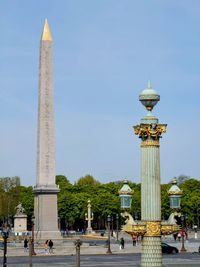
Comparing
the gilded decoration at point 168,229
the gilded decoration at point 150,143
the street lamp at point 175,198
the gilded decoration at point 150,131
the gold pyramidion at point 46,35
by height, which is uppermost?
the gold pyramidion at point 46,35

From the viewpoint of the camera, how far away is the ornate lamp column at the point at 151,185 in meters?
13.4

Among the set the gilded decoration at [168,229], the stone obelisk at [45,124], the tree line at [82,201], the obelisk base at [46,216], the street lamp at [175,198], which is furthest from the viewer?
the tree line at [82,201]

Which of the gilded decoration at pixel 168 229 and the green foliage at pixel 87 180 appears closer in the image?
the gilded decoration at pixel 168 229

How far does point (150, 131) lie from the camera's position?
45.3 feet

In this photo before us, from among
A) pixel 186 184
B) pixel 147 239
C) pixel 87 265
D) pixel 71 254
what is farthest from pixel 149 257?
pixel 186 184

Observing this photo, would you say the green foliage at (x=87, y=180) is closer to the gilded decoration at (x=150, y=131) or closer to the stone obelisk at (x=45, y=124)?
the stone obelisk at (x=45, y=124)

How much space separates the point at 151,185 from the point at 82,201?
380ft

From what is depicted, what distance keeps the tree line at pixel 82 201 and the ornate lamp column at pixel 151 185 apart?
97.7 meters

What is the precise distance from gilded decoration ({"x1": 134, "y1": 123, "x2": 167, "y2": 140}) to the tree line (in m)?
97.6

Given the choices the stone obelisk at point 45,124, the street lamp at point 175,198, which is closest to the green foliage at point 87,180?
the stone obelisk at point 45,124

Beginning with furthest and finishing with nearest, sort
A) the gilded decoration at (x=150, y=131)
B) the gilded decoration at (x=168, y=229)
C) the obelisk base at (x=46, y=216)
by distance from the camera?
the obelisk base at (x=46, y=216), the gilded decoration at (x=150, y=131), the gilded decoration at (x=168, y=229)

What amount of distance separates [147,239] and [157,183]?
114 cm

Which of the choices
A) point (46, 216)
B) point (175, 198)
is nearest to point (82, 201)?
point (46, 216)

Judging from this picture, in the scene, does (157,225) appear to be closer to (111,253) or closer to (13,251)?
(111,253)
